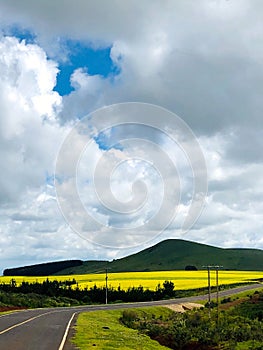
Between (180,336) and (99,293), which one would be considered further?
(99,293)

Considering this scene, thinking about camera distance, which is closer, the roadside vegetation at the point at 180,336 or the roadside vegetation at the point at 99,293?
the roadside vegetation at the point at 180,336

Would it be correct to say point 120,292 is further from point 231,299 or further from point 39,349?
point 39,349

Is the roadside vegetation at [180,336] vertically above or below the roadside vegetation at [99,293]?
below

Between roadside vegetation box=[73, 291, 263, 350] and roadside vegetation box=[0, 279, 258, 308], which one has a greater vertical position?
roadside vegetation box=[0, 279, 258, 308]

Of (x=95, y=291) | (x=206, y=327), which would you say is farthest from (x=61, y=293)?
(x=206, y=327)

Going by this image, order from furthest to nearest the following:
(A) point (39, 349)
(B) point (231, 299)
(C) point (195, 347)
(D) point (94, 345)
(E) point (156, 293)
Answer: (E) point (156, 293) < (B) point (231, 299) < (C) point (195, 347) < (D) point (94, 345) < (A) point (39, 349)

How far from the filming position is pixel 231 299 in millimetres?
85750

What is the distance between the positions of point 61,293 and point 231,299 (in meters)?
39.4

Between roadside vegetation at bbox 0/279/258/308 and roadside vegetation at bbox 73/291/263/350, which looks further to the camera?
roadside vegetation at bbox 0/279/258/308

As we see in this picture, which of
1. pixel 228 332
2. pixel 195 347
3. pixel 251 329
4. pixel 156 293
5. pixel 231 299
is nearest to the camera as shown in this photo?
pixel 195 347

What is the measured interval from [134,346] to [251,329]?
→ 53.9 ft

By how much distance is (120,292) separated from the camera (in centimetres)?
10694

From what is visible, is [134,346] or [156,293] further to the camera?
[156,293]

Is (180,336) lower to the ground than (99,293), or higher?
lower
